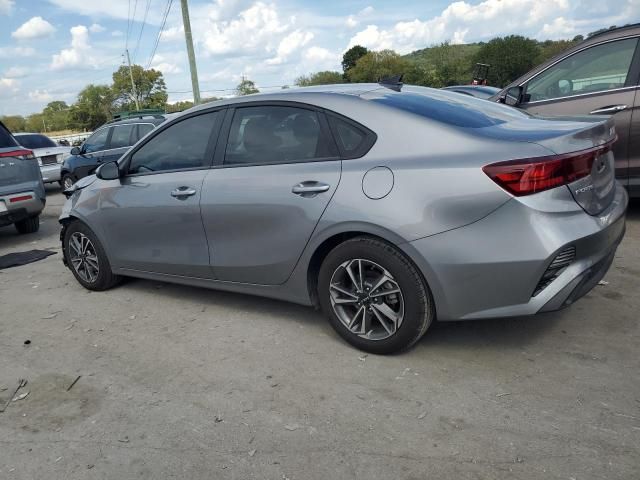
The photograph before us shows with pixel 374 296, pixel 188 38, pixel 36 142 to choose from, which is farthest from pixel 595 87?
pixel 188 38

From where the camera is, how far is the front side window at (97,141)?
40.5 ft

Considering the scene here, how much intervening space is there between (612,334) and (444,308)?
1243 mm

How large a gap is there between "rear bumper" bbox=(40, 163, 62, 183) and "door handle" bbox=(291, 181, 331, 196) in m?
12.3

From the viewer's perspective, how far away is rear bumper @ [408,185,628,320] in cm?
288

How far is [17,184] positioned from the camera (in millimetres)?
7562

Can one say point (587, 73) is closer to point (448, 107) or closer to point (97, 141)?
point (448, 107)

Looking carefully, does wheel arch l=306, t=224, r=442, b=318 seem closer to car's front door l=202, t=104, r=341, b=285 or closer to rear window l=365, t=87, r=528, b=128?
car's front door l=202, t=104, r=341, b=285

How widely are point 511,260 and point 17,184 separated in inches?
276

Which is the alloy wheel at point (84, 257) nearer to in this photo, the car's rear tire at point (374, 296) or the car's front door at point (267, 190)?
the car's front door at point (267, 190)

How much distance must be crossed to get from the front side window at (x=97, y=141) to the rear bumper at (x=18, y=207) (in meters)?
4.78

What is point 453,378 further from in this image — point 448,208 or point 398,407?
point 448,208

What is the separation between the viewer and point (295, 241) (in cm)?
362

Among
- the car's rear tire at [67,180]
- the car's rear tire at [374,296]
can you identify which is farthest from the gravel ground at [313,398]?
the car's rear tire at [67,180]

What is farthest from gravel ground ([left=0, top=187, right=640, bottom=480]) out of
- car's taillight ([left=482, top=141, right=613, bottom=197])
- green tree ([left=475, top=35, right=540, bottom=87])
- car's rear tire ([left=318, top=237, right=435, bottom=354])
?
green tree ([left=475, top=35, right=540, bottom=87])
